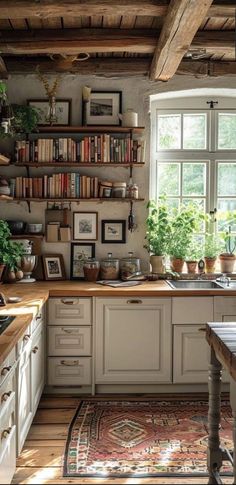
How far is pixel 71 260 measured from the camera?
14.5ft

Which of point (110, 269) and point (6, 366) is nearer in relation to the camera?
point (6, 366)

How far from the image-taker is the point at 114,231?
4434mm

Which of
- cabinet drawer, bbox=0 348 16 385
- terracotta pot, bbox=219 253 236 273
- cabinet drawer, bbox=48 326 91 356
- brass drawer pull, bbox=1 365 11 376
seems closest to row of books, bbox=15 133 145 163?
terracotta pot, bbox=219 253 236 273

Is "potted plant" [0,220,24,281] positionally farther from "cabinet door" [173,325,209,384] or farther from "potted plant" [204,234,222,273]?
"potted plant" [204,234,222,273]

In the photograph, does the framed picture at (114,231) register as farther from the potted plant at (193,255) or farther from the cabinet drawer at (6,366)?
the cabinet drawer at (6,366)

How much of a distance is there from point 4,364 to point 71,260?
7.37 ft

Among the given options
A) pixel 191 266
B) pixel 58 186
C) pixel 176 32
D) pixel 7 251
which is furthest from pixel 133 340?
pixel 176 32

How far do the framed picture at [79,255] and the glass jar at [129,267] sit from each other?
30 cm

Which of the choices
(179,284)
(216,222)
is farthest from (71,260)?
(216,222)

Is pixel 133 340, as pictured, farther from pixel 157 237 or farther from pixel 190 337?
pixel 157 237

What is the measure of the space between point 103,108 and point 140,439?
267cm

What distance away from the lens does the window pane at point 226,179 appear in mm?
4652

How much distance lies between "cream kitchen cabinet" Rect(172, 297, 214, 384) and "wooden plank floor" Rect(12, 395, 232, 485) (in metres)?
0.83

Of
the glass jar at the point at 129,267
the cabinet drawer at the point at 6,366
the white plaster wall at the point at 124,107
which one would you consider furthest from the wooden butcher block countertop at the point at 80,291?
the cabinet drawer at the point at 6,366
